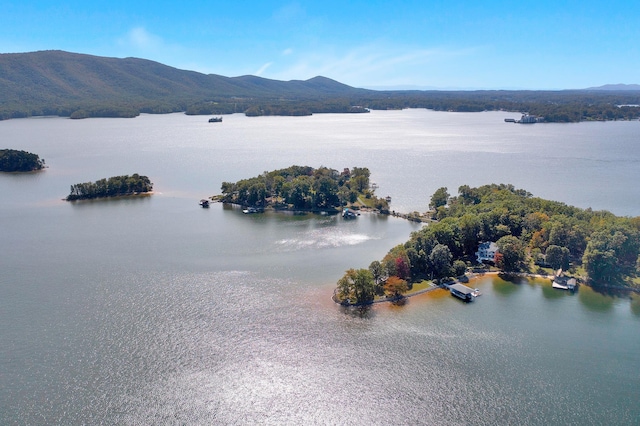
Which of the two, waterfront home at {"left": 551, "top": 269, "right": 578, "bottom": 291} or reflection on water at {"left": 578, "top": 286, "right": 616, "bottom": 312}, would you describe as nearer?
reflection on water at {"left": 578, "top": 286, "right": 616, "bottom": 312}

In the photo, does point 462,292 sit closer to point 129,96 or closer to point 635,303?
point 635,303

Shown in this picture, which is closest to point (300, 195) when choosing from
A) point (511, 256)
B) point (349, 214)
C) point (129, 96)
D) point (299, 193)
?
point (299, 193)

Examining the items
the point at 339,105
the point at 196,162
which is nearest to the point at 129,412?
the point at 196,162

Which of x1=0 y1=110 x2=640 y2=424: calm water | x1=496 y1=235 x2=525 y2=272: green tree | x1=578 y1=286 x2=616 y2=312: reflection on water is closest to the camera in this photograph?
x1=0 y1=110 x2=640 y2=424: calm water

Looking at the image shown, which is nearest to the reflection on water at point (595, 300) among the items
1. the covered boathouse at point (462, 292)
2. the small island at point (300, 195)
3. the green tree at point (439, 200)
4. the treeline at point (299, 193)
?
the covered boathouse at point (462, 292)

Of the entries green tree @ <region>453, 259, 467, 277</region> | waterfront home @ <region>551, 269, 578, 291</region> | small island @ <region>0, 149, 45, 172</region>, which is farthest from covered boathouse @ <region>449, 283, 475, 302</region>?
small island @ <region>0, 149, 45, 172</region>

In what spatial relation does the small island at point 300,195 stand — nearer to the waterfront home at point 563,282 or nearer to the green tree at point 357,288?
the waterfront home at point 563,282

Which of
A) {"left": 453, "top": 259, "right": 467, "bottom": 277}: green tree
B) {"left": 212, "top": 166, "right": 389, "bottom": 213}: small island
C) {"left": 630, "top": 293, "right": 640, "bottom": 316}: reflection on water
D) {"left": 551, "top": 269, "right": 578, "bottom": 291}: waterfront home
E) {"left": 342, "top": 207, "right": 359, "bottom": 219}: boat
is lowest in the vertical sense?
{"left": 630, "top": 293, "right": 640, "bottom": 316}: reflection on water

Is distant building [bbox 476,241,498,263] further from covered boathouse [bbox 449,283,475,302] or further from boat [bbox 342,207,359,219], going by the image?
boat [bbox 342,207,359,219]
